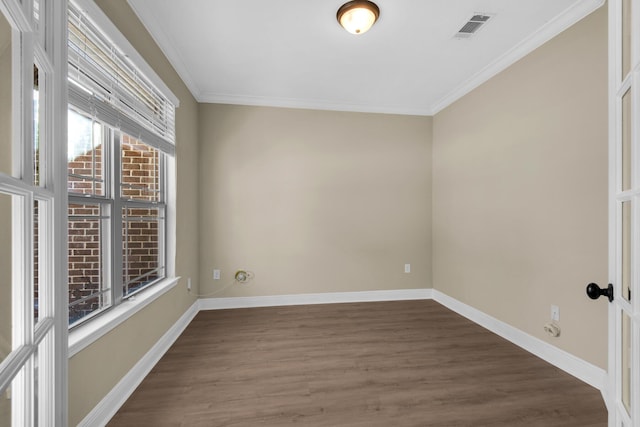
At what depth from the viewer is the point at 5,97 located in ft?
2.23

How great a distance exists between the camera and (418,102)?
3.73m

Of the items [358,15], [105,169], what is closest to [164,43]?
[105,169]

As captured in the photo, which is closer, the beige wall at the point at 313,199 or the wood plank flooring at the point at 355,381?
the wood plank flooring at the point at 355,381

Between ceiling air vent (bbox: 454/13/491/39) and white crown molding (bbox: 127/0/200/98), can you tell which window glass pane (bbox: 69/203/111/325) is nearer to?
white crown molding (bbox: 127/0/200/98)

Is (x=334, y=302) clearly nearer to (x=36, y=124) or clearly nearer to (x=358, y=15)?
(x=358, y=15)

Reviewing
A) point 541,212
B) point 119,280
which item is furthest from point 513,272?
point 119,280

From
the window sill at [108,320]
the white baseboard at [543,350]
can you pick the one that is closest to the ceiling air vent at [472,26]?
the white baseboard at [543,350]

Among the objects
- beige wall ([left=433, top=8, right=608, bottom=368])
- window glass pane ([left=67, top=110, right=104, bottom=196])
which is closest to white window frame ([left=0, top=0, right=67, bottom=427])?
window glass pane ([left=67, top=110, right=104, bottom=196])

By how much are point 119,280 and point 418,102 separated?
3.68m

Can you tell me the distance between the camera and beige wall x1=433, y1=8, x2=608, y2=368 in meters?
1.93
